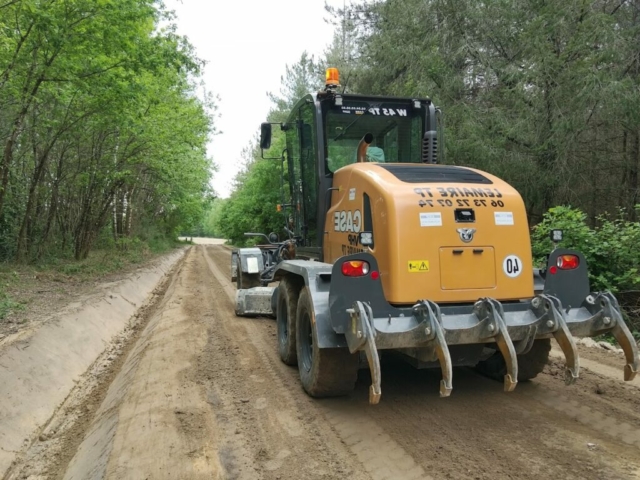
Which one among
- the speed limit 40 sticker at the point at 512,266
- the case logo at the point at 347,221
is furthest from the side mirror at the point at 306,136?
the speed limit 40 sticker at the point at 512,266

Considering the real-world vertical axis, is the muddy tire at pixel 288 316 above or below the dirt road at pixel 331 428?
above

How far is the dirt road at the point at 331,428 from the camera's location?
11.0ft

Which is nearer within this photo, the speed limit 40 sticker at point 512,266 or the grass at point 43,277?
the speed limit 40 sticker at point 512,266

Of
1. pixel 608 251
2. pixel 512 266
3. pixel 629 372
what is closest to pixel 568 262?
pixel 512 266

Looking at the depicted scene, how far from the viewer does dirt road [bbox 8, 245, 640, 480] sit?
3338 mm

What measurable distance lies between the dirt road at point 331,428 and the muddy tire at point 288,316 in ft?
0.62

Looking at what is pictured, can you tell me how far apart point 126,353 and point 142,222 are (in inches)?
1183

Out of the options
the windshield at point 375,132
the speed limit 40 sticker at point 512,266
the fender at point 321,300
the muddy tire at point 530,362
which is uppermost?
the windshield at point 375,132

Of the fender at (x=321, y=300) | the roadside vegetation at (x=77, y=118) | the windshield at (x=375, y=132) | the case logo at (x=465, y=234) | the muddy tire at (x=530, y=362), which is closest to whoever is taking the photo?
the fender at (x=321, y=300)

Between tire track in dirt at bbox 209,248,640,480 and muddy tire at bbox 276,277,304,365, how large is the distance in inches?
16.1

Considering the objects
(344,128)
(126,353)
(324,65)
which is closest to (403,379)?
(344,128)

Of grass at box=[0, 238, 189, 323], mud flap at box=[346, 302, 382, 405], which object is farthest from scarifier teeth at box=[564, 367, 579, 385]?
grass at box=[0, 238, 189, 323]

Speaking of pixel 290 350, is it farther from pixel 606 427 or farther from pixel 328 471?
pixel 606 427

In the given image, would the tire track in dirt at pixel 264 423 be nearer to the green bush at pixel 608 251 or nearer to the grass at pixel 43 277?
the grass at pixel 43 277
